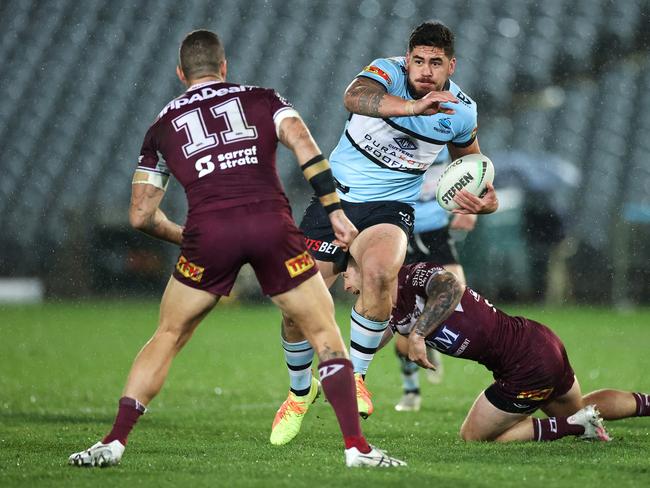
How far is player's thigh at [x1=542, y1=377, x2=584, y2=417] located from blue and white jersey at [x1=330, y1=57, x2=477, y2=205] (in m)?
1.42

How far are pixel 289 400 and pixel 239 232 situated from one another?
1603 mm

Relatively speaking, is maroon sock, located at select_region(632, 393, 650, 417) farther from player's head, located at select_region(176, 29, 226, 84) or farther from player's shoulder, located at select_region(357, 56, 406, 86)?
player's head, located at select_region(176, 29, 226, 84)

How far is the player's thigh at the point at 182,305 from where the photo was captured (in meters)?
4.51

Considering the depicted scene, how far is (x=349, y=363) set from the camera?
4461 mm

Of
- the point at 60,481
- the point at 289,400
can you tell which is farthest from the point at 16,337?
the point at 60,481

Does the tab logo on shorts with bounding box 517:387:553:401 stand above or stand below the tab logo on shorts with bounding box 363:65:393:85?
below

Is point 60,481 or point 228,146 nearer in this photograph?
point 60,481

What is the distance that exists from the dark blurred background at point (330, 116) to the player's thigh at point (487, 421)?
1142 centimetres

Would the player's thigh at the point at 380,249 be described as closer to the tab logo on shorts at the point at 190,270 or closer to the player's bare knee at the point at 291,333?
the player's bare knee at the point at 291,333

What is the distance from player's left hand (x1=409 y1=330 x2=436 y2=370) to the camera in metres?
5.01

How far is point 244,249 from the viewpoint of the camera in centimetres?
443

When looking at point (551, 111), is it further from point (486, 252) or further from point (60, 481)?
point (60, 481)

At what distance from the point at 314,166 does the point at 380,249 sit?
4.10ft

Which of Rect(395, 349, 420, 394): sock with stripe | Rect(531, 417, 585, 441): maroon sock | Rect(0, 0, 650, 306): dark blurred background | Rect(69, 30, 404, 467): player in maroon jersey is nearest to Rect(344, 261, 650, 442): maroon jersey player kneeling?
Rect(531, 417, 585, 441): maroon sock
